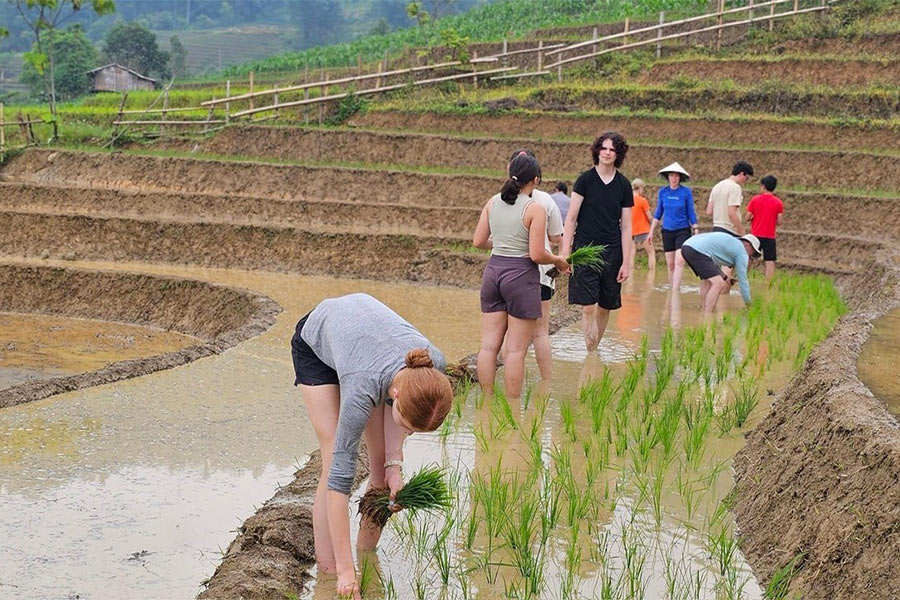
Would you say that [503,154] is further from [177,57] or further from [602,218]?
[177,57]

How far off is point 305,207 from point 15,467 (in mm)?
13525

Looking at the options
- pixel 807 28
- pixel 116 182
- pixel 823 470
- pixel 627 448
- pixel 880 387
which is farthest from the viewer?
pixel 807 28

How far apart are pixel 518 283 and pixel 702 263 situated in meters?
4.79

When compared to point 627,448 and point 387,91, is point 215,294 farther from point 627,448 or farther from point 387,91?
point 387,91

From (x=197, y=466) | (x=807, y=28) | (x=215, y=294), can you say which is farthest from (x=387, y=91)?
(x=197, y=466)

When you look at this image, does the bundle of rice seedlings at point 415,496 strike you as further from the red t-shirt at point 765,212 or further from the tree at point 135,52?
the tree at point 135,52

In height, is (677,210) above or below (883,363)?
above

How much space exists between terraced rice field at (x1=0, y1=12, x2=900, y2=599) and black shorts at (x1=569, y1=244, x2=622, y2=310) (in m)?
0.53

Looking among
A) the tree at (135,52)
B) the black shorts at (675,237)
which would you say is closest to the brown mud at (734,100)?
the black shorts at (675,237)

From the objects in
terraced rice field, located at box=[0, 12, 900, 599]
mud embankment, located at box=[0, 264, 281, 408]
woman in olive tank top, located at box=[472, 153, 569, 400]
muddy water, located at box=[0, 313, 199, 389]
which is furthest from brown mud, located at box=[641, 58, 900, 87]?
woman in olive tank top, located at box=[472, 153, 569, 400]

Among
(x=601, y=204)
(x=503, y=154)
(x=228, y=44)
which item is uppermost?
(x=228, y=44)

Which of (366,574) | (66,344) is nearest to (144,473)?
(366,574)

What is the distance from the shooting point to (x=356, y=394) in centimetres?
411

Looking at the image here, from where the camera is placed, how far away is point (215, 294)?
46.6ft
